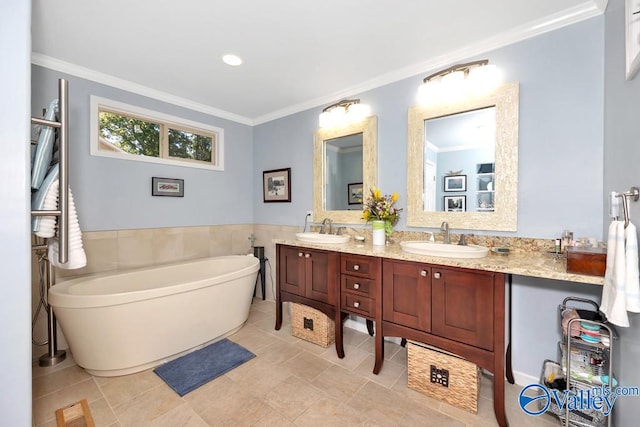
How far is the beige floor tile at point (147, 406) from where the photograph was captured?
5.29 ft

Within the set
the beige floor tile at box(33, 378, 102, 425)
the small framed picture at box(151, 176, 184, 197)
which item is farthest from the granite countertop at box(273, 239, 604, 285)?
the small framed picture at box(151, 176, 184, 197)

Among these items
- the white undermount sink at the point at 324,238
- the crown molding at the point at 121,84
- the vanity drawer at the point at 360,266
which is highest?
the crown molding at the point at 121,84

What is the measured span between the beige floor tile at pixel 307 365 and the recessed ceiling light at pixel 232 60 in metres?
2.58

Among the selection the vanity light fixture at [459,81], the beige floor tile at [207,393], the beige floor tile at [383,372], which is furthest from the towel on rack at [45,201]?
A: the vanity light fixture at [459,81]

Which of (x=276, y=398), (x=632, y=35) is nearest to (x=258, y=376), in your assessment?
(x=276, y=398)

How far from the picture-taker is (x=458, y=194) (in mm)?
2178

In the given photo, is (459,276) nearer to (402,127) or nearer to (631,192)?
(631,192)

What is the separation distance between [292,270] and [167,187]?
1725mm

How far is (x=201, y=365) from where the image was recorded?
7.06ft

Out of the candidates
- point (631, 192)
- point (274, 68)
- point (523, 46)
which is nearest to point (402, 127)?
point (523, 46)

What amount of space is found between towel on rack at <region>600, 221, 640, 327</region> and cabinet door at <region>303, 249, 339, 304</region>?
1.57 metres

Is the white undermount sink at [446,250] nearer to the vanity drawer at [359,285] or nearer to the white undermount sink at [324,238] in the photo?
the vanity drawer at [359,285]

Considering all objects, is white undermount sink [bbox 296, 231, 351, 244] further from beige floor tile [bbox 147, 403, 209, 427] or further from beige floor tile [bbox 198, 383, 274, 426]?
beige floor tile [bbox 147, 403, 209, 427]

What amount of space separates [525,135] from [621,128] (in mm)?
560
